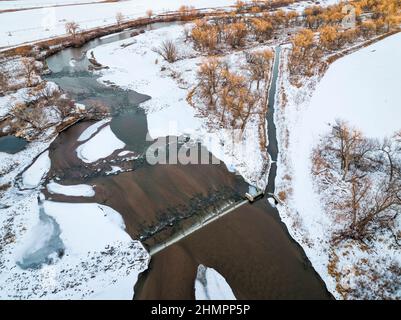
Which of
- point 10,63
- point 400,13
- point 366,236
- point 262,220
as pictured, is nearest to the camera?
point 366,236

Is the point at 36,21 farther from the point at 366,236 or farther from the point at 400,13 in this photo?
the point at 400,13

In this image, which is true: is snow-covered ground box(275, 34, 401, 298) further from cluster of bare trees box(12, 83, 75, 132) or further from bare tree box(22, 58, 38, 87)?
bare tree box(22, 58, 38, 87)

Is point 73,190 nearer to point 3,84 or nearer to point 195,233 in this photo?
point 195,233

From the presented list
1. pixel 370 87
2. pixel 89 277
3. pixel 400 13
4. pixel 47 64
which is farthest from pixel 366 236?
pixel 400 13

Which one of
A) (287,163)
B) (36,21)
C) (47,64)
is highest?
(36,21)

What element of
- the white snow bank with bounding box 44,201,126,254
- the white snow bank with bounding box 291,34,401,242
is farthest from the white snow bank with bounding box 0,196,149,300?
the white snow bank with bounding box 291,34,401,242

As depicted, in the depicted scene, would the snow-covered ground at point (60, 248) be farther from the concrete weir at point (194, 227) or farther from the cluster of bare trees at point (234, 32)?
the cluster of bare trees at point (234, 32)
